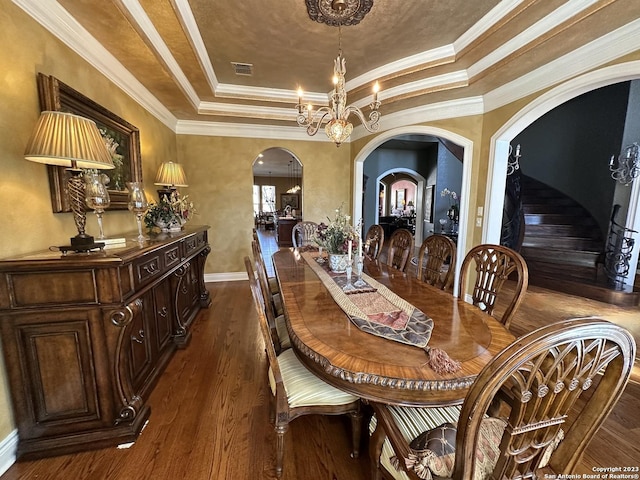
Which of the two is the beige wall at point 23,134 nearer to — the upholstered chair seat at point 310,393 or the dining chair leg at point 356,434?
the upholstered chair seat at point 310,393

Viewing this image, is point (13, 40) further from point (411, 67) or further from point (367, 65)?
point (411, 67)

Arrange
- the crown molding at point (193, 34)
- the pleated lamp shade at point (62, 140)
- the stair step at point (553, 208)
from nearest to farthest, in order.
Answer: the pleated lamp shade at point (62, 140) < the crown molding at point (193, 34) < the stair step at point (553, 208)

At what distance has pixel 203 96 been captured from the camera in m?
3.59

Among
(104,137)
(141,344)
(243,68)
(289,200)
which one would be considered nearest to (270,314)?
(141,344)

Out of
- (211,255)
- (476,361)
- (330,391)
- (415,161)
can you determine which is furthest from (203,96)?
(415,161)

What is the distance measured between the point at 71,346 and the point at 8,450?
588 millimetres

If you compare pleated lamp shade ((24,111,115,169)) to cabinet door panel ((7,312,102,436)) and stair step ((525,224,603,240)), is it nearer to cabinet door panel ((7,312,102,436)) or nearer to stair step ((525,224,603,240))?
cabinet door panel ((7,312,102,436))

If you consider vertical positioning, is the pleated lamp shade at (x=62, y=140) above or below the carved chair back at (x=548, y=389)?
above

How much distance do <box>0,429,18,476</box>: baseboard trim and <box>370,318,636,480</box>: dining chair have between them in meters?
1.93

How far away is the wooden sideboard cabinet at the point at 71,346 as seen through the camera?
4.48 feet

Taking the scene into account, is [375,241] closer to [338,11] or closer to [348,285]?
[348,285]

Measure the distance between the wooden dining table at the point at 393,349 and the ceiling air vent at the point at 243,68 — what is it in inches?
107

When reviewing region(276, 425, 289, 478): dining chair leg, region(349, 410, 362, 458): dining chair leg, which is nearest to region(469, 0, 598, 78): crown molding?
region(349, 410, 362, 458): dining chair leg

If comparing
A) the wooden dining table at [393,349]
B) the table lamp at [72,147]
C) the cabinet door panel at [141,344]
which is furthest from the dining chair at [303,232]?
the table lamp at [72,147]
